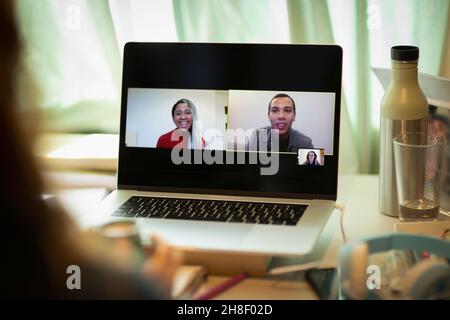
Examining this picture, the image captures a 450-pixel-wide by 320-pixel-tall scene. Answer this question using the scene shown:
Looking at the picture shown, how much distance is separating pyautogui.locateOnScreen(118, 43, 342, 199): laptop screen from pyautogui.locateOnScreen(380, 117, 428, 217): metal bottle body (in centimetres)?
8

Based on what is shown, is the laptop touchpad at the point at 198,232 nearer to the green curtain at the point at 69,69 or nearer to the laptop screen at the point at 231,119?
the laptop screen at the point at 231,119

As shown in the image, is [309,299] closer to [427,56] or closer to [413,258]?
[413,258]

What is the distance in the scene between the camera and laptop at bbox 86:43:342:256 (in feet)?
3.84

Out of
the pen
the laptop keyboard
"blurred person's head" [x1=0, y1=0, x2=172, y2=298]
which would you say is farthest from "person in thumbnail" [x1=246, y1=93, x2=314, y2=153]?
"blurred person's head" [x1=0, y1=0, x2=172, y2=298]

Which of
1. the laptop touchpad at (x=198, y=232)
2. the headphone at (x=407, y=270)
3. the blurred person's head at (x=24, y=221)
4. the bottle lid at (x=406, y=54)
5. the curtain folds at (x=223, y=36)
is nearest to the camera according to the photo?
the blurred person's head at (x=24, y=221)

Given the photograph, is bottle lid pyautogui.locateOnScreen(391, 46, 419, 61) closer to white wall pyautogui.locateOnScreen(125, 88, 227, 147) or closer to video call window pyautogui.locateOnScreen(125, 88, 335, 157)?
video call window pyautogui.locateOnScreen(125, 88, 335, 157)

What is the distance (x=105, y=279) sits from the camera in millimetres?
874

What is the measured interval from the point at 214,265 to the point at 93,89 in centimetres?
74

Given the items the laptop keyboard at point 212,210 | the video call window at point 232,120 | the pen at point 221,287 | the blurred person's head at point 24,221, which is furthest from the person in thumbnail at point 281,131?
the blurred person's head at point 24,221

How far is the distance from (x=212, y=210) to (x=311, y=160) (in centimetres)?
19

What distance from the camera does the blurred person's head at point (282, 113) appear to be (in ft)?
3.89

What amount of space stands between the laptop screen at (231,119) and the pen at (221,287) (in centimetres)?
25
